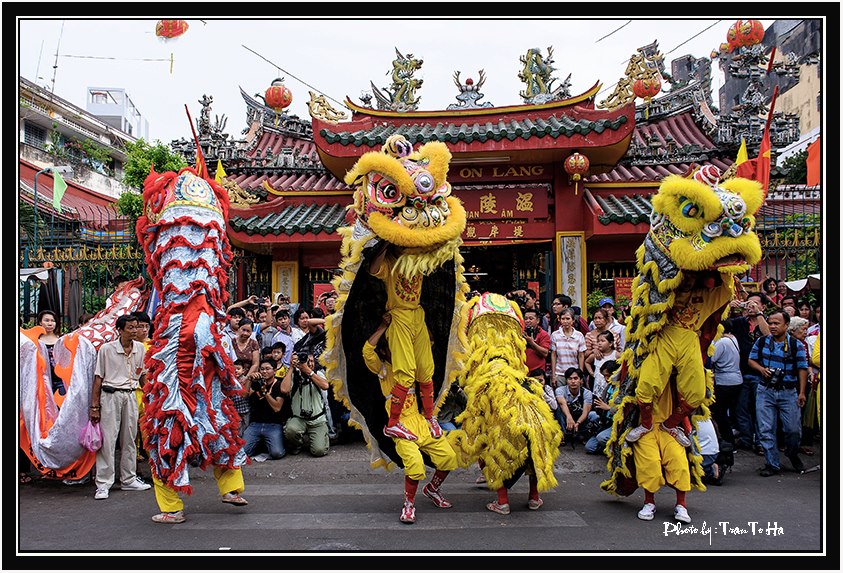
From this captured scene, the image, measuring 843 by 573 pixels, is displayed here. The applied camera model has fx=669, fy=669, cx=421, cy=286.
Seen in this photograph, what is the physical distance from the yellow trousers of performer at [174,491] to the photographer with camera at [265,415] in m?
1.78

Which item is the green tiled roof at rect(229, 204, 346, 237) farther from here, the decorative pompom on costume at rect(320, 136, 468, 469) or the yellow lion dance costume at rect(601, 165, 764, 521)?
the yellow lion dance costume at rect(601, 165, 764, 521)

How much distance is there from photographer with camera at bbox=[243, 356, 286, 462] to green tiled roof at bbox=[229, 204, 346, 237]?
3042mm

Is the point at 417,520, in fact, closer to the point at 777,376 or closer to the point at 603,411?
the point at 603,411

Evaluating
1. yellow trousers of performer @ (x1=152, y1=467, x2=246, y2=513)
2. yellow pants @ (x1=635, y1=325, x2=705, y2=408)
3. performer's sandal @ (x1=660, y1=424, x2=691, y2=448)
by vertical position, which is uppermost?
yellow pants @ (x1=635, y1=325, x2=705, y2=408)

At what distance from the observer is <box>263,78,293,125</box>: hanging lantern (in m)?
12.9

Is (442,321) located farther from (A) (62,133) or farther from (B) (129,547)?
(A) (62,133)

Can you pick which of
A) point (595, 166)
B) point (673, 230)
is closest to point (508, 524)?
point (673, 230)

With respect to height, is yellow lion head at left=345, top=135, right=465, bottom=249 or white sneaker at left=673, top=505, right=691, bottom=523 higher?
yellow lion head at left=345, top=135, right=465, bottom=249

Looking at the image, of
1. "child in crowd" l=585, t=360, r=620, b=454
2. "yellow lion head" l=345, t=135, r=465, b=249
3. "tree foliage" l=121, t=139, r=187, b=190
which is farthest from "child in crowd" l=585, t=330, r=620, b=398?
"tree foliage" l=121, t=139, r=187, b=190

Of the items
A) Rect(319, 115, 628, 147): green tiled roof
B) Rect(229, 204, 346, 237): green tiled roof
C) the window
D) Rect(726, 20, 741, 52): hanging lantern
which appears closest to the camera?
Rect(319, 115, 628, 147): green tiled roof

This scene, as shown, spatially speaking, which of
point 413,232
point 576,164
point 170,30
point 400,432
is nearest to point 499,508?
point 400,432

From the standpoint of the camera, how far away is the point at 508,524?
14.9 ft

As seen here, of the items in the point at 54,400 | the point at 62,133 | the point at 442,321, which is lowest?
the point at 54,400
